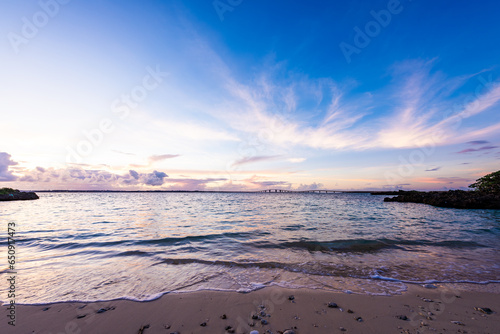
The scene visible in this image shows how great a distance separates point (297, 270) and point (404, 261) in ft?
16.7

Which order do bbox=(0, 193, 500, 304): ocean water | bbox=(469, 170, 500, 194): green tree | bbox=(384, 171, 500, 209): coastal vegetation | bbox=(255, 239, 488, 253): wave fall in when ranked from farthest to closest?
bbox=(469, 170, 500, 194): green tree, bbox=(384, 171, 500, 209): coastal vegetation, bbox=(255, 239, 488, 253): wave, bbox=(0, 193, 500, 304): ocean water

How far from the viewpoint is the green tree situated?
141ft

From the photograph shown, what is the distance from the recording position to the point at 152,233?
1445 cm

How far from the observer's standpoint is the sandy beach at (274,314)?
4211 millimetres

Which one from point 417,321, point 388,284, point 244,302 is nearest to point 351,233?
point 388,284

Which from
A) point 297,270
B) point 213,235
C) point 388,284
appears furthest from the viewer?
point 213,235

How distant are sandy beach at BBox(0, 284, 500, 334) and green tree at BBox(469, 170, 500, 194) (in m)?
58.9

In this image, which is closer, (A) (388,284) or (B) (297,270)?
(A) (388,284)

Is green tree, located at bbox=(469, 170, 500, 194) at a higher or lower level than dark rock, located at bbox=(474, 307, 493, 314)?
higher

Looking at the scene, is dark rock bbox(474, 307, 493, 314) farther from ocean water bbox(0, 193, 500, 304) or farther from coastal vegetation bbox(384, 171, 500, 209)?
coastal vegetation bbox(384, 171, 500, 209)

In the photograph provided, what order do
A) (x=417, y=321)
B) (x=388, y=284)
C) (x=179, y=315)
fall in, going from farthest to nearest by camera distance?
(x=388, y=284)
(x=179, y=315)
(x=417, y=321)

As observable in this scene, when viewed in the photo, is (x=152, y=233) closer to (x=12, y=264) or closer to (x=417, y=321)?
(x=12, y=264)

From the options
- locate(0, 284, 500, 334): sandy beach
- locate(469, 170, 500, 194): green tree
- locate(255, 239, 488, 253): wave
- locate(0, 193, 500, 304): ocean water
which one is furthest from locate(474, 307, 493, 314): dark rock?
locate(469, 170, 500, 194): green tree

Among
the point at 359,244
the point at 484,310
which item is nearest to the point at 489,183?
the point at 359,244
